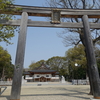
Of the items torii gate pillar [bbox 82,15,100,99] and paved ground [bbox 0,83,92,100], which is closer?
torii gate pillar [bbox 82,15,100,99]

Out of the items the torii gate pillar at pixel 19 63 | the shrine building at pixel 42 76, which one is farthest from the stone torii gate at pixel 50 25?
the shrine building at pixel 42 76

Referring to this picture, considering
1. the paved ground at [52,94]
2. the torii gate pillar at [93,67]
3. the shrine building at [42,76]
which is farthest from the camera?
the shrine building at [42,76]

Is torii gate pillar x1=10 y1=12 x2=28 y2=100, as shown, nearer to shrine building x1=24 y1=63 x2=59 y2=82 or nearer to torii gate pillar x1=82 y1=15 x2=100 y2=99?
torii gate pillar x1=82 y1=15 x2=100 y2=99

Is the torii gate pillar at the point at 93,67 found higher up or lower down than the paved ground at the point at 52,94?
higher up

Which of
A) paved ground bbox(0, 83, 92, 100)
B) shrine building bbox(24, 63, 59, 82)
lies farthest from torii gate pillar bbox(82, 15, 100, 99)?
shrine building bbox(24, 63, 59, 82)

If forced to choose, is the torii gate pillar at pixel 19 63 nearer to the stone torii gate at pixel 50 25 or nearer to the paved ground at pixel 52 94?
the stone torii gate at pixel 50 25

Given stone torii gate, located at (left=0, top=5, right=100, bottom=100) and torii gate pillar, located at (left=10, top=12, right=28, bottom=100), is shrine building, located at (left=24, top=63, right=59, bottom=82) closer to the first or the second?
stone torii gate, located at (left=0, top=5, right=100, bottom=100)

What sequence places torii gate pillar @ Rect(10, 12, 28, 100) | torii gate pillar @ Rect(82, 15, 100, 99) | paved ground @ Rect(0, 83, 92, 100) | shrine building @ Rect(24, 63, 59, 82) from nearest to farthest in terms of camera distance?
torii gate pillar @ Rect(10, 12, 28, 100), torii gate pillar @ Rect(82, 15, 100, 99), paved ground @ Rect(0, 83, 92, 100), shrine building @ Rect(24, 63, 59, 82)

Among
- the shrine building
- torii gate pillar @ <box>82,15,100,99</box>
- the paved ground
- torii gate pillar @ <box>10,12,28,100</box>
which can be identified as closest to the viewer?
torii gate pillar @ <box>10,12,28,100</box>

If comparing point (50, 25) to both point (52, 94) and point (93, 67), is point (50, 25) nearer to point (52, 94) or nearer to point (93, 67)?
point (93, 67)

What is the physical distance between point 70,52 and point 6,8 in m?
26.7

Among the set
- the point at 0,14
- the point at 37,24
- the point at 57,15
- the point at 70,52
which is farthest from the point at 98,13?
the point at 70,52

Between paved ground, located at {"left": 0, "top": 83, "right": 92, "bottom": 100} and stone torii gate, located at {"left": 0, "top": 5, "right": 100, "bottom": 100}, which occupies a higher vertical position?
stone torii gate, located at {"left": 0, "top": 5, "right": 100, "bottom": 100}

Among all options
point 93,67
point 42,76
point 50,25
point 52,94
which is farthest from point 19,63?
point 42,76
